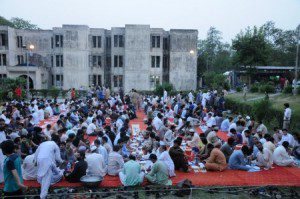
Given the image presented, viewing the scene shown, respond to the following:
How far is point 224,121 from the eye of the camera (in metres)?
17.9

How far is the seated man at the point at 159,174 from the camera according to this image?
9.26m

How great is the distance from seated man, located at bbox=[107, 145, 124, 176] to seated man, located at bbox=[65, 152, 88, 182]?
1.03 meters

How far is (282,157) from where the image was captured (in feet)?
37.5

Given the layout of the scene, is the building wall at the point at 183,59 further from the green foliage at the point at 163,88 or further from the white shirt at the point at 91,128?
the white shirt at the point at 91,128

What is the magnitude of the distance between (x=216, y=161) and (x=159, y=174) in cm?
266

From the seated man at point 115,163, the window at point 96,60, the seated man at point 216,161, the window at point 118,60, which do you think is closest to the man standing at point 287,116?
the seated man at point 216,161

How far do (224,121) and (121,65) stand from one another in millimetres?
27225

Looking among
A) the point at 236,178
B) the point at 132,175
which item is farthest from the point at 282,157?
the point at 132,175

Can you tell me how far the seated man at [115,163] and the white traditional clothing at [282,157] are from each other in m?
6.10

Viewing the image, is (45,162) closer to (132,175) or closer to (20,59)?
(132,175)

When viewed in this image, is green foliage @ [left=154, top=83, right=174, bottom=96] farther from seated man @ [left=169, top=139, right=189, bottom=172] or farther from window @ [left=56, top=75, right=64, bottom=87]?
seated man @ [left=169, top=139, right=189, bottom=172]

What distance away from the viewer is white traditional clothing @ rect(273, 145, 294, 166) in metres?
11.4

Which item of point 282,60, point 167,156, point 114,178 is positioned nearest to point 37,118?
point 114,178

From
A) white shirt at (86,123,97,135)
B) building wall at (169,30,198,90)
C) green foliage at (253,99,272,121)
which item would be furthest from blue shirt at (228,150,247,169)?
building wall at (169,30,198,90)
